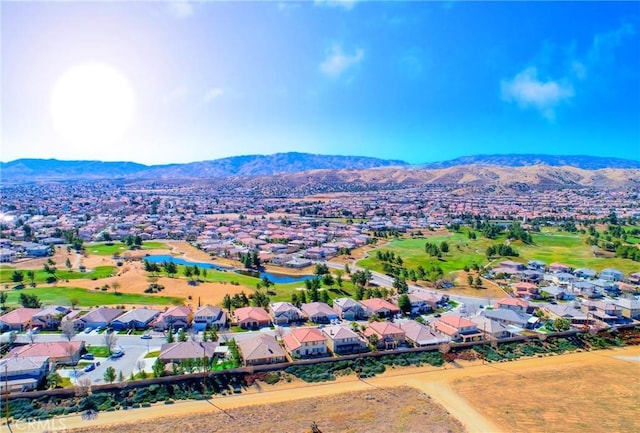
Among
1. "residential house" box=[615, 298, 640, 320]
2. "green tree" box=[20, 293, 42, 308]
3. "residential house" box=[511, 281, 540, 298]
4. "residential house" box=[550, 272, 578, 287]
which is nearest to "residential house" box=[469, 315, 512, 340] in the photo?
"residential house" box=[511, 281, 540, 298]

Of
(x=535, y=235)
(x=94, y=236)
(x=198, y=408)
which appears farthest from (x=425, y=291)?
(x=94, y=236)

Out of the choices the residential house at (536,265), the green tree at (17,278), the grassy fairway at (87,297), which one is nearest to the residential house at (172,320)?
the grassy fairway at (87,297)

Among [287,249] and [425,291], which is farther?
[287,249]

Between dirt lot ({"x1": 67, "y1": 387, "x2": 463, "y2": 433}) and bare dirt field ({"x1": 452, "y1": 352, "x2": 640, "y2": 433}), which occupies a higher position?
bare dirt field ({"x1": 452, "y1": 352, "x2": 640, "y2": 433})

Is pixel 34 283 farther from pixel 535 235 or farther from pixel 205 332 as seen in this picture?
pixel 535 235

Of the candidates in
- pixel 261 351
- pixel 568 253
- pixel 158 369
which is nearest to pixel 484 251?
pixel 568 253

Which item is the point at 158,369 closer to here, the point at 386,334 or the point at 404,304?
the point at 386,334

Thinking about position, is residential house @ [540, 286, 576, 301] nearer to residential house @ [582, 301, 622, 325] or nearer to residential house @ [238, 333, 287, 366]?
residential house @ [582, 301, 622, 325]

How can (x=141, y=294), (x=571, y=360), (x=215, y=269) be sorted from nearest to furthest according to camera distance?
1. (x=571, y=360)
2. (x=141, y=294)
3. (x=215, y=269)
